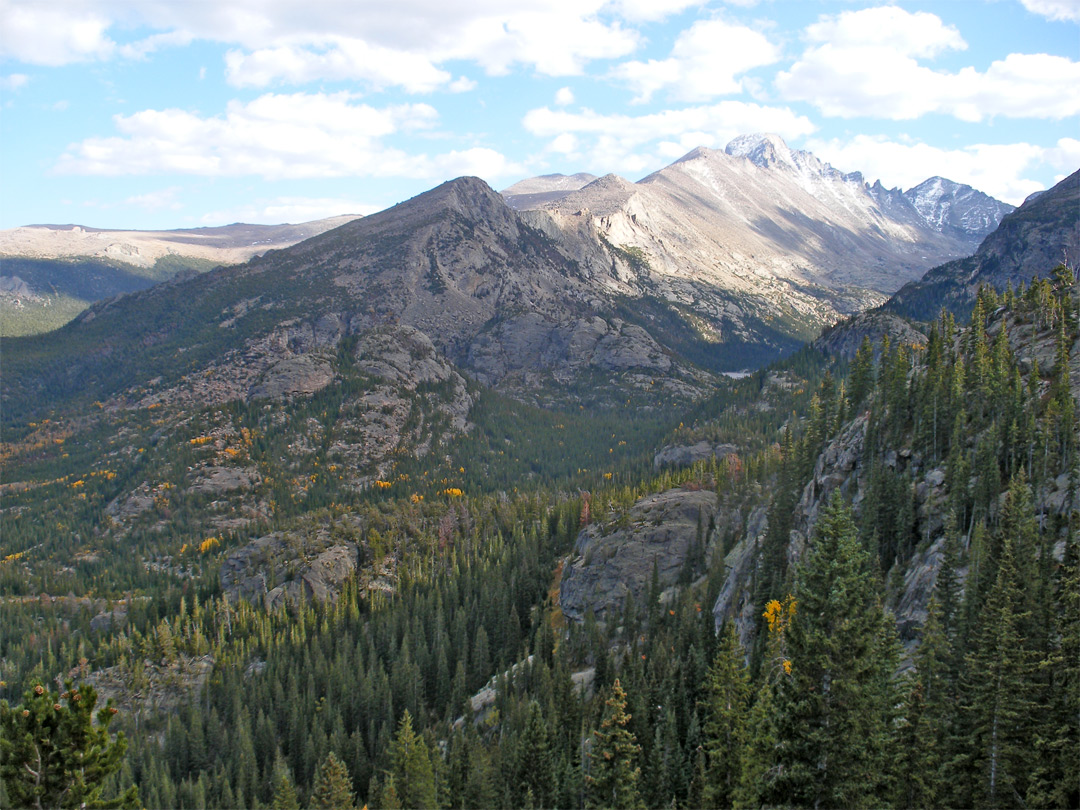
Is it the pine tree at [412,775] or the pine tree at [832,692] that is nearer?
the pine tree at [832,692]

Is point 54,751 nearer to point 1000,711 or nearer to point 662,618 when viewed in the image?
point 1000,711

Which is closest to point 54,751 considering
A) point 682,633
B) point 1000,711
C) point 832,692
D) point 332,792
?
point 832,692

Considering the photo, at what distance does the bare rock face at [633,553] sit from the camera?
13350 cm

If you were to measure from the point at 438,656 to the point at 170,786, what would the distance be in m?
44.1

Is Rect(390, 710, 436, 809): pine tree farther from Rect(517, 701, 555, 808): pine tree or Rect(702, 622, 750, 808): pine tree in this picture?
Rect(702, 622, 750, 808): pine tree

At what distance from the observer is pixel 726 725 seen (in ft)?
176

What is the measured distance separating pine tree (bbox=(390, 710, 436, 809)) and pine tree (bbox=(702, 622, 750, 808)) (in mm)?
25967

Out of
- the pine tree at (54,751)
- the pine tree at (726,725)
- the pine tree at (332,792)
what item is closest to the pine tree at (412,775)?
the pine tree at (332,792)

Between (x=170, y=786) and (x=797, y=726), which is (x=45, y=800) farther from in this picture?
(x=170, y=786)

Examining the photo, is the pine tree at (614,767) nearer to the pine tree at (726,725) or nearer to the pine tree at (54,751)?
the pine tree at (726,725)

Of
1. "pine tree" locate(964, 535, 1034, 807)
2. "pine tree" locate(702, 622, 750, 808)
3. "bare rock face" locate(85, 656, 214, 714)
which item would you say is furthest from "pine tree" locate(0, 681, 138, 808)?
"bare rock face" locate(85, 656, 214, 714)

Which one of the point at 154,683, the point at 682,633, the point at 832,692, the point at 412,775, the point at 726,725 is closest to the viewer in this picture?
the point at 832,692

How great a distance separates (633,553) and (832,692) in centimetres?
10665

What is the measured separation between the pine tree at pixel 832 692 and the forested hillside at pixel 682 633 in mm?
133
